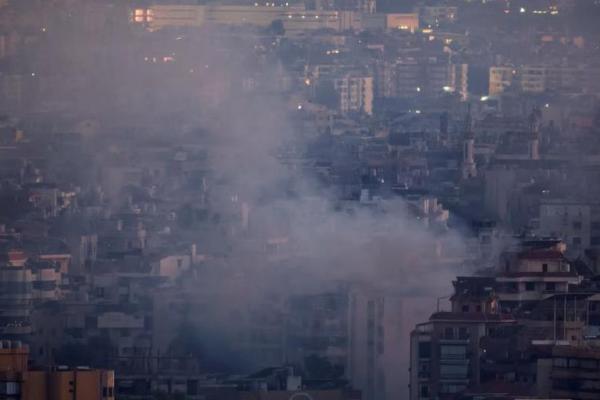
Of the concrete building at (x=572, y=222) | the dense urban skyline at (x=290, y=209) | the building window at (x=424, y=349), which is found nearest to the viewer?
the building window at (x=424, y=349)

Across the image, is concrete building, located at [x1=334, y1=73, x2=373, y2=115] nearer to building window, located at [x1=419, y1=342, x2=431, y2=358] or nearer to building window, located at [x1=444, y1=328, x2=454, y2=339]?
building window, located at [x1=444, y1=328, x2=454, y2=339]

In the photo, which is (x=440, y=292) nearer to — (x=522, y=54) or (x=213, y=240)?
(x=213, y=240)

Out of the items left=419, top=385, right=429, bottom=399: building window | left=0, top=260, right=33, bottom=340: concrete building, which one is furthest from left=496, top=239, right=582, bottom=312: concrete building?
left=419, top=385, right=429, bottom=399: building window

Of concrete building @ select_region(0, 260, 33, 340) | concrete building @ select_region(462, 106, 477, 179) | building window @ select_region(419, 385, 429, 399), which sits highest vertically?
building window @ select_region(419, 385, 429, 399)

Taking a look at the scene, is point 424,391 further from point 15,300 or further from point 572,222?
point 572,222

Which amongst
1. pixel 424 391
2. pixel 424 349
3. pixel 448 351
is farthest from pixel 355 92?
pixel 424 391

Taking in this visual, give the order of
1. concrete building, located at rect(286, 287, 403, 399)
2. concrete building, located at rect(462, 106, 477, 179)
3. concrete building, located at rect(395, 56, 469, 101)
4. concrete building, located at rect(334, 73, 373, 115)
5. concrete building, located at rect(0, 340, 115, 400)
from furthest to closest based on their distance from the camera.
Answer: concrete building, located at rect(395, 56, 469, 101) → concrete building, located at rect(334, 73, 373, 115) → concrete building, located at rect(462, 106, 477, 179) → concrete building, located at rect(286, 287, 403, 399) → concrete building, located at rect(0, 340, 115, 400)

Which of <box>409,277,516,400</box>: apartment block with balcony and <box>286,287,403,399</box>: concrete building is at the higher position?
<box>409,277,516,400</box>: apartment block with balcony

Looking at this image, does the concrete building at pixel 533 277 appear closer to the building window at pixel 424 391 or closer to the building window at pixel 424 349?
the building window at pixel 424 349

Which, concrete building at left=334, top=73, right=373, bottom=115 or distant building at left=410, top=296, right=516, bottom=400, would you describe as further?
concrete building at left=334, top=73, right=373, bottom=115

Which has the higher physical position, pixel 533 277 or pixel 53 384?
pixel 53 384

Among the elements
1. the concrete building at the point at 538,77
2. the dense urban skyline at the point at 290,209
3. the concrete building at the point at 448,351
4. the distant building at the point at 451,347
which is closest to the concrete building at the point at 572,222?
the dense urban skyline at the point at 290,209

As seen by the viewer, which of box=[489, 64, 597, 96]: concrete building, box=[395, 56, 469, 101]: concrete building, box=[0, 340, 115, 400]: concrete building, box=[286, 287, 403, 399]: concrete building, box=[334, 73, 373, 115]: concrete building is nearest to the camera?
box=[0, 340, 115, 400]: concrete building
